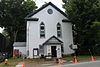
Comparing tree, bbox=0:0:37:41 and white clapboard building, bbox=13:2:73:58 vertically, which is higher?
tree, bbox=0:0:37:41

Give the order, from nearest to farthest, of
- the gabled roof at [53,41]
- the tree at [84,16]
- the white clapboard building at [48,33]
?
1. the gabled roof at [53,41]
2. the white clapboard building at [48,33]
3. the tree at [84,16]

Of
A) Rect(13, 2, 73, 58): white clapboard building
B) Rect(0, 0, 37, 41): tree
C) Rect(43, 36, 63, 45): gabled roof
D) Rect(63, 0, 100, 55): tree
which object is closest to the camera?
Rect(43, 36, 63, 45): gabled roof

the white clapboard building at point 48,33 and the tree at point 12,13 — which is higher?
the tree at point 12,13

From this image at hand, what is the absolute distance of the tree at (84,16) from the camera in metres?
38.7

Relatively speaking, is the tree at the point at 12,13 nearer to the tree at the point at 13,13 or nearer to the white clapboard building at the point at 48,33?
the tree at the point at 13,13

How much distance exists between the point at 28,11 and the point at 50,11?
1536cm

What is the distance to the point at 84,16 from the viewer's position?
39.3 metres

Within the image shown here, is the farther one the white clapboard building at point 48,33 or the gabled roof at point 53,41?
the white clapboard building at point 48,33

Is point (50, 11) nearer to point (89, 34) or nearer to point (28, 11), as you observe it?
point (89, 34)

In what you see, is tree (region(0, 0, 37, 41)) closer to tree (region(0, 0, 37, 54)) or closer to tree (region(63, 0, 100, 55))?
tree (region(0, 0, 37, 54))

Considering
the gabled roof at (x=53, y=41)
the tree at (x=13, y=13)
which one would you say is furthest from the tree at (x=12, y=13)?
the gabled roof at (x=53, y=41)

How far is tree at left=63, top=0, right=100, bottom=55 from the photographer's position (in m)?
38.7

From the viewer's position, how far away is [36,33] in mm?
37500

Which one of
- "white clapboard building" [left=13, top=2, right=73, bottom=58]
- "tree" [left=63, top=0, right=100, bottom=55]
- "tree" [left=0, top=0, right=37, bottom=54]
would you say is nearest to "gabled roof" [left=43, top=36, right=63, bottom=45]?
"white clapboard building" [left=13, top=2, right=73, bottom=58]
